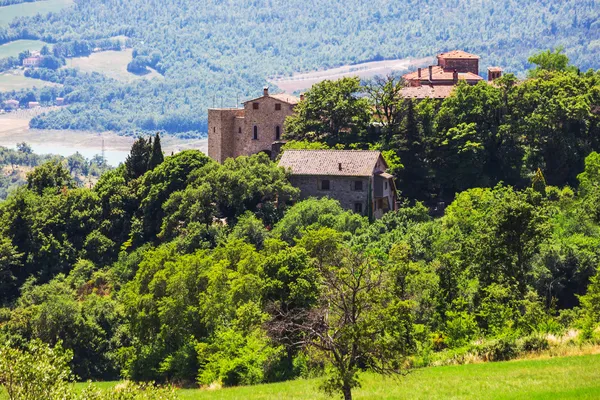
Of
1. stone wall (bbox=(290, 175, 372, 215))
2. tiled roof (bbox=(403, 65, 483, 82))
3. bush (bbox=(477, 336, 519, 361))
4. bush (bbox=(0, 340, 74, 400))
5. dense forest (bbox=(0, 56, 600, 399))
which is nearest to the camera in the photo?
bush (bbox=(0, 340, 74, 400))

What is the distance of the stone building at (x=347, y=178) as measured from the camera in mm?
72562

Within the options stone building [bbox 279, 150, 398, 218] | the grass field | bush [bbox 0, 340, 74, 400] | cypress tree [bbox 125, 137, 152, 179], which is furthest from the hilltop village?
bush [bbox 0, 340, 74, 400]

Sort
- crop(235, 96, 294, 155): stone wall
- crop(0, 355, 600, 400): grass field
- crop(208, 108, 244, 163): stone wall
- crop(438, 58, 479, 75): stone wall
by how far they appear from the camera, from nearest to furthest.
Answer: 1. crop(0, 355, 600, 400): grass field
2. crop(235, 96, 294, 155): stone wall
3. crop(208, 108, 244, 163): stone wall
4. crop(438, 58, 479, 75): stone wall

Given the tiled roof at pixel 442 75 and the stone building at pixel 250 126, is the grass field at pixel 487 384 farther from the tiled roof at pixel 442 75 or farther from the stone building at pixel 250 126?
the tiled roof at pixel 442 75

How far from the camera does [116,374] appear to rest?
6556 cm

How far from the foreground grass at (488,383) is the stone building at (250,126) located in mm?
43257

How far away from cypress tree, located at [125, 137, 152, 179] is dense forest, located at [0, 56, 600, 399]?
0.54 ft

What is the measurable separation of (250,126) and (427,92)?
13.0m

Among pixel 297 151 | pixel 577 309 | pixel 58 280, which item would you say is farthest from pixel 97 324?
pixel 577 309

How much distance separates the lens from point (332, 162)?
240 feet

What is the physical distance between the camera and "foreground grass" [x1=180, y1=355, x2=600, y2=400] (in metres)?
36.0

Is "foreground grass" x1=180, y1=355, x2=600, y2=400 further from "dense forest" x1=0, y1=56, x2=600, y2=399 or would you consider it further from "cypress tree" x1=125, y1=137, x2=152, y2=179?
"cypress tree" x1=125, y1=137, x2=152, y2=179

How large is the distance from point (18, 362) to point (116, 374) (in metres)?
31.4

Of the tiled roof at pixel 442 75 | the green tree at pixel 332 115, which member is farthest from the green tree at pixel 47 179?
the tiled roof at pixel 442 75
